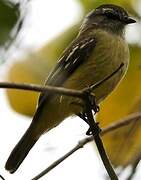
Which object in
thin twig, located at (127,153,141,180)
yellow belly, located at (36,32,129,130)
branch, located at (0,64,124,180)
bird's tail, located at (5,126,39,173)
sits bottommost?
bird's tail, located at (5,126,39,173)

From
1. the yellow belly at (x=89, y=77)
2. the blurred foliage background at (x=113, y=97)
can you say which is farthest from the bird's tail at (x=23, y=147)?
the blurred foliage background at (x=113, y=97)

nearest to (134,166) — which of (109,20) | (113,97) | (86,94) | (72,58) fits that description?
(86,94)

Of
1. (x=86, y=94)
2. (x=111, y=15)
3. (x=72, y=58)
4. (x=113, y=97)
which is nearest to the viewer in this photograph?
(x=86, y=94)

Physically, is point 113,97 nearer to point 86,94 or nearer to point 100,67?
point 86,94

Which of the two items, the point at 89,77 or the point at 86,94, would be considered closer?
the point at 86,94

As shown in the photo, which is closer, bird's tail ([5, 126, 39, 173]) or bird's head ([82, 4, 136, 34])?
bird's tail ([5, 126, 39, 173])

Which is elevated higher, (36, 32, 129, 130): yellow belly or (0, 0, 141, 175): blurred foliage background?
(0, 0, 141, 175): blurred foliage background

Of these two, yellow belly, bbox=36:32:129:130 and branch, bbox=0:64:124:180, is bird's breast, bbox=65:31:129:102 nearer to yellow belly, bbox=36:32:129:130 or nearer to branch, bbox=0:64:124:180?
yellow belly, bbox=36:32:129:130

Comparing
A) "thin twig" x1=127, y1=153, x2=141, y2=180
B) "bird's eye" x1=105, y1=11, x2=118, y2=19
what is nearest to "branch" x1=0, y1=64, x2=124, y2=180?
"thin twig" x1=127, y1=153, x2=141, y2=180
